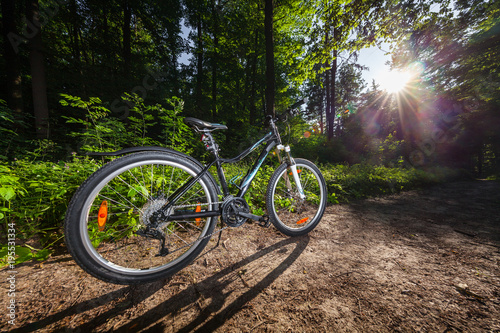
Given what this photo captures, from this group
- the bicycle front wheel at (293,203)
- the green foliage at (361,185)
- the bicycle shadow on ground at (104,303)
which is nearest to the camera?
the bicycle shadow on ground at (104,303)

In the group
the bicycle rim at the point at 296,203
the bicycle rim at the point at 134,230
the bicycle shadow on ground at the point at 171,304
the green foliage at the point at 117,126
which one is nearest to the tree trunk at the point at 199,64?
the green foliage at the point at 117,126

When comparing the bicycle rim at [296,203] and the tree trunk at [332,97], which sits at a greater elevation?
the tree trunk at [332,97]

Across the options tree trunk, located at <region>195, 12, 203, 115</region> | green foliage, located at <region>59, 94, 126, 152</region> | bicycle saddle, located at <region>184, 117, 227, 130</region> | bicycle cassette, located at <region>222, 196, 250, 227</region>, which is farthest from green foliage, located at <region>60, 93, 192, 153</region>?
tree trunk, located at <region>195, 12, 203, 115</region>

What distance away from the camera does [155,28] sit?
327 inches

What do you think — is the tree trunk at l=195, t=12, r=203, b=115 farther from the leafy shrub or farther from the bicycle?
the bicycle

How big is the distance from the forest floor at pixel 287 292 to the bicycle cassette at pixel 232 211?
26 cm

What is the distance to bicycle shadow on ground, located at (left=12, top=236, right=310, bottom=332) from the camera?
0.91 metres

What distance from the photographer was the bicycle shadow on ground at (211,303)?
924mm

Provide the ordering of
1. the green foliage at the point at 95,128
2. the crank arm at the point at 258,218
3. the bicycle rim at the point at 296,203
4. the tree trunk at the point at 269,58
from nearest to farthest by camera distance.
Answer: the crank arm at the point at 258,218, the bicycle rim at the point at 296,203, the green foliage at the point at 95,128, the tree trunk at the point at 269,58

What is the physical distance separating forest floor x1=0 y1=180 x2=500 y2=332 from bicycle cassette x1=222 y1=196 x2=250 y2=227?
26 centimetres

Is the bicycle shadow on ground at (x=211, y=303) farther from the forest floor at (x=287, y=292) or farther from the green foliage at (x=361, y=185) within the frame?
the green foliage at (x=361, y=185)

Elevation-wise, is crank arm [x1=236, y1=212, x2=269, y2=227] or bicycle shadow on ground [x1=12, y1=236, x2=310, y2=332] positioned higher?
crank arm [x1=236, y1=212, x2=269, y2=227]

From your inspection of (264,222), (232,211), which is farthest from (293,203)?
(232,211)

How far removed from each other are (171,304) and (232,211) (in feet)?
2.75
